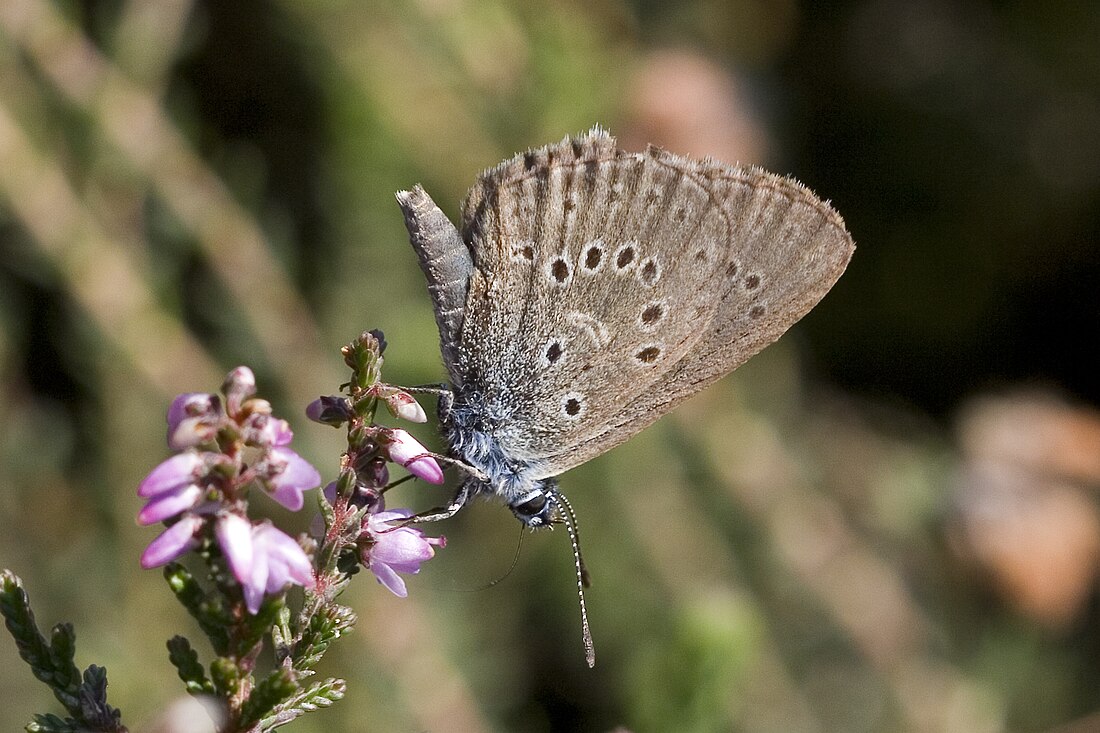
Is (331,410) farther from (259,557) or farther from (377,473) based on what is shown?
(259,557)

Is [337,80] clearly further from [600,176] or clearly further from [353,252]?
[600,176]

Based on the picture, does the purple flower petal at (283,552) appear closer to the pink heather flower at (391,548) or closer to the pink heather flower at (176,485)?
the pink heather flower at (176,485)

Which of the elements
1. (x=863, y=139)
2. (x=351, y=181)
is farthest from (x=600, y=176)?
(x=863, y=139)

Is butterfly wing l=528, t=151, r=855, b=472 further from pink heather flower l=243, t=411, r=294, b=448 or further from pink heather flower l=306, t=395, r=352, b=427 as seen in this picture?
pink heather flower l=243, t=411, r=294, b=448

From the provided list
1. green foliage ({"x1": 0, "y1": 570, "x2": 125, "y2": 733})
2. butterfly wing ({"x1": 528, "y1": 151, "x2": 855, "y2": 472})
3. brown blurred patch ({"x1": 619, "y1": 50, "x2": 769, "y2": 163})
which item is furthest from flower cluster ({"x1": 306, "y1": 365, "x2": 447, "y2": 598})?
brown blurred patch ({"x1": 619, "y1": 50, "x2": 769, "y2": 163})

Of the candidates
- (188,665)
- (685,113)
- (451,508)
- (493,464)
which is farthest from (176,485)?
(685,113)
